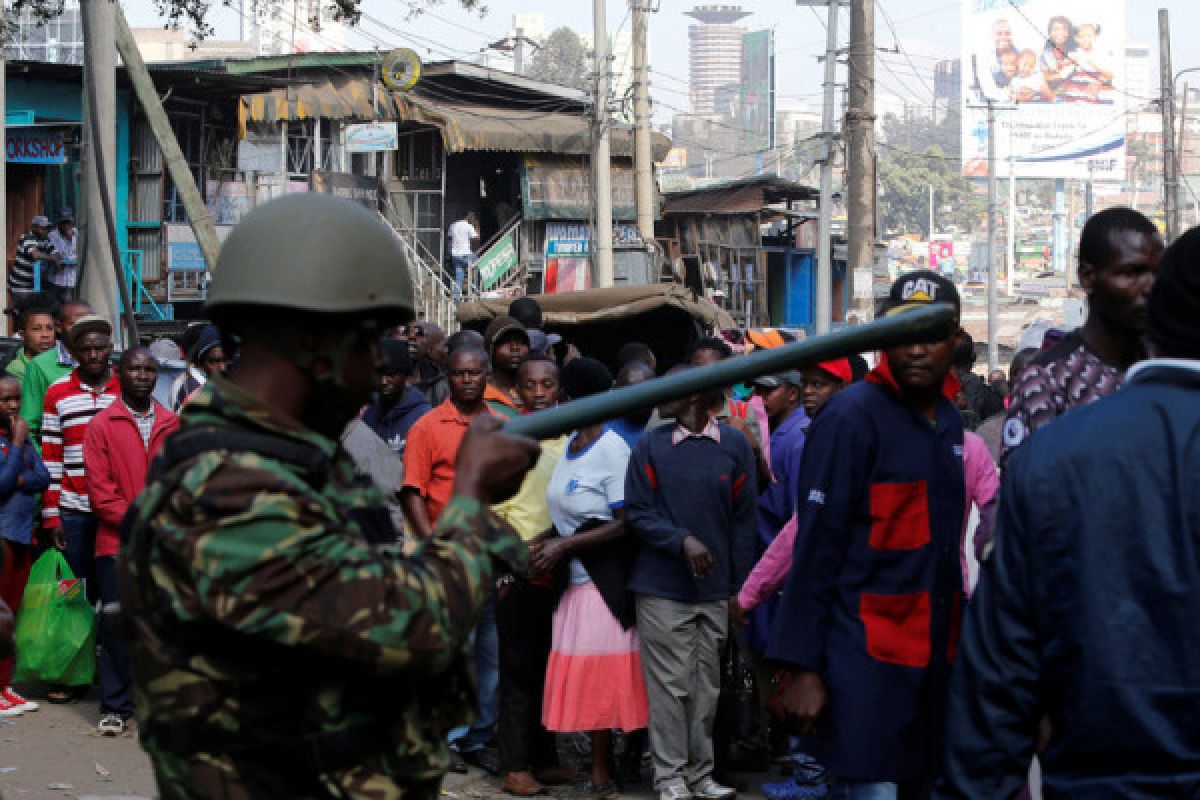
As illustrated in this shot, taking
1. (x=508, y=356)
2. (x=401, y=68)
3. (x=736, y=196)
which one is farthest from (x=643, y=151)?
(x=508, y=356)

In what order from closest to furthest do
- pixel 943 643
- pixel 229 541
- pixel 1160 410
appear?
1. pixel 229 541
2. pixel 1160 410
3. pixel 943 643

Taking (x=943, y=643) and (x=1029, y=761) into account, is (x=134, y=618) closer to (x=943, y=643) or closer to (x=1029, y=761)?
(x=1029, y=761)

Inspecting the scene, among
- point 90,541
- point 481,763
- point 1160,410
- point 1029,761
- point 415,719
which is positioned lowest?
point 481,763

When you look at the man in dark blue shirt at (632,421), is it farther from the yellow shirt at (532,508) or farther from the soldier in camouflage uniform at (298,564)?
the soldier in camouflage uniform at (298,564)

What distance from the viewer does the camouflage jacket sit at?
2.33 metres

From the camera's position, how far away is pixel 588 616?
7477 mm

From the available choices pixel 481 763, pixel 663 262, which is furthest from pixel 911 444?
pixel 663 262

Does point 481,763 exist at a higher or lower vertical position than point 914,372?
lower

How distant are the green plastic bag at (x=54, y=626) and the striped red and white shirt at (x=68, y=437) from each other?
27 cm

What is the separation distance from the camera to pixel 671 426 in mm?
7273

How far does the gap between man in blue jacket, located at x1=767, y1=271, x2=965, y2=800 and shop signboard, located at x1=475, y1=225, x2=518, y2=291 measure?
2722 cm

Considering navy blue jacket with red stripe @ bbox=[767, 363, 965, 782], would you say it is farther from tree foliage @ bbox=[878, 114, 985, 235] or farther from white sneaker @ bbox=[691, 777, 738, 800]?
tree foliage @ bbox=[878, 114, 985, 235]

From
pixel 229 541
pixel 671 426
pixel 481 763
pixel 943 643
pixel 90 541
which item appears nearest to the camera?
pixel 229 541

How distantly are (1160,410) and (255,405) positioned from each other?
150 cm
